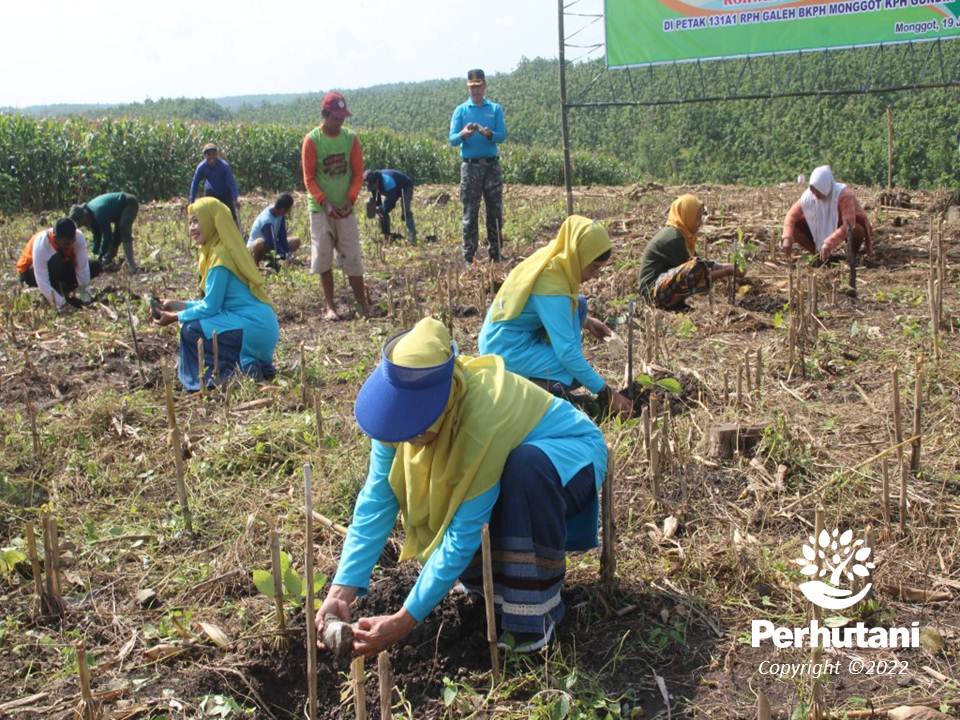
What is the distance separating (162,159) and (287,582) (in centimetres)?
1691

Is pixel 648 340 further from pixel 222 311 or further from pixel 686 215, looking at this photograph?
pixel 222 311

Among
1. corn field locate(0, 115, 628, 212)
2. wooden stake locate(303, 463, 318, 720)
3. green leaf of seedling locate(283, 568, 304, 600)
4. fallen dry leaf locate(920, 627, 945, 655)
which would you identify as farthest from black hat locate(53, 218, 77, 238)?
corn field locate(0, 115, 628, 212)

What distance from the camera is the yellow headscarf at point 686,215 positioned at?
6.29 meters

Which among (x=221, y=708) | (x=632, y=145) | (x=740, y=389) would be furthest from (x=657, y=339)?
(x=632, y=145)

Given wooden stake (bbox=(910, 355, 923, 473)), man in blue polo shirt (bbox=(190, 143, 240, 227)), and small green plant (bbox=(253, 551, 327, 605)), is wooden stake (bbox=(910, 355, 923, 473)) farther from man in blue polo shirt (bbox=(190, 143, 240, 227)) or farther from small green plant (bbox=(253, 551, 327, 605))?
man in blue polo shirt (bbox=(190, 143, 240, 227))

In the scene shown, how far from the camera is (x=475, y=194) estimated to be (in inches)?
325

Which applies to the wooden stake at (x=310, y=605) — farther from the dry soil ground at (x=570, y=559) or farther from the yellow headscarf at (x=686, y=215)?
the yellow headscarf at (x=686, y=215)

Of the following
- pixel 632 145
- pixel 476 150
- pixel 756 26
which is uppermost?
pixel 756 26

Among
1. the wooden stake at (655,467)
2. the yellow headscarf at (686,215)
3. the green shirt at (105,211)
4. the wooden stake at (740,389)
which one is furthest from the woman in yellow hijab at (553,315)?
the green shirt at (105,211)

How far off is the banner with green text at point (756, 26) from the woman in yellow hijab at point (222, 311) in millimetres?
→ 6018

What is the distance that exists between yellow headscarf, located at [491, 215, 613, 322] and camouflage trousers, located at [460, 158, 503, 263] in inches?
157

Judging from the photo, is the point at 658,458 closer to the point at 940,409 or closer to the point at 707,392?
the point at 707,392

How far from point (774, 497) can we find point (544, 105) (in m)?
39.5

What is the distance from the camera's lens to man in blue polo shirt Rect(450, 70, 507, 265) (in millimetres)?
8047
